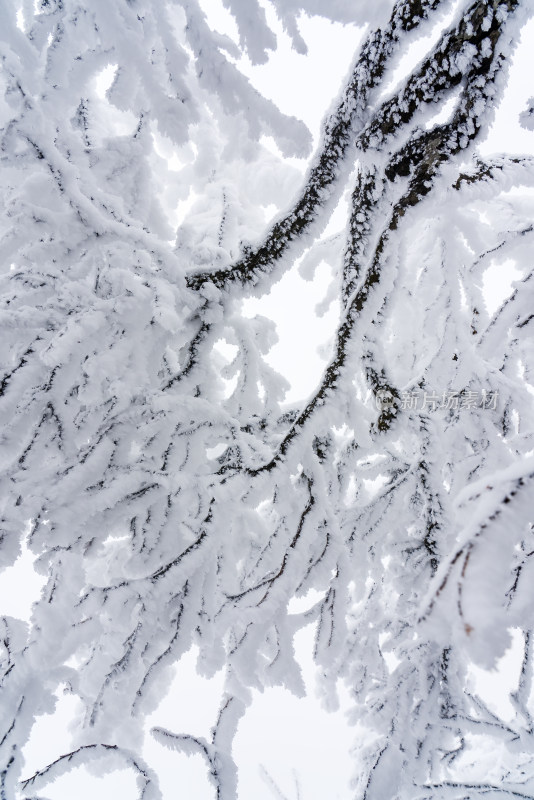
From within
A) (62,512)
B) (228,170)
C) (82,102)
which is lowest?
(62,512)

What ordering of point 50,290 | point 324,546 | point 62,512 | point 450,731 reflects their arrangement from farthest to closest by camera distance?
point 450,731, point 324,546, point 50,290, point 62,512

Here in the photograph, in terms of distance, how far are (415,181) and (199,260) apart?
1192 mm

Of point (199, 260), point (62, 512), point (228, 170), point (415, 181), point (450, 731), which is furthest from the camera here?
point (228, 170)

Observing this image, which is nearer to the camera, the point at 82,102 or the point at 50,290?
the point at 50,290

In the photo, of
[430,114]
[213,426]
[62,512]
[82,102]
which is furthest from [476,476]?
[82,102]

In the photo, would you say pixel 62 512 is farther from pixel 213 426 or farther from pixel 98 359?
pixel 213 426

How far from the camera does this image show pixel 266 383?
257 cm

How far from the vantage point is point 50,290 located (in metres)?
1.62

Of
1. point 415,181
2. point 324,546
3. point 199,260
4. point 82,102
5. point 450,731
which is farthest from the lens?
point 450,731

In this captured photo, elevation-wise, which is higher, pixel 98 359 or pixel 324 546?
pixel 98 359

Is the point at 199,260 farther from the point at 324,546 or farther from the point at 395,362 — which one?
the point at 395,362

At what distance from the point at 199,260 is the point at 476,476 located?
2.04 metres

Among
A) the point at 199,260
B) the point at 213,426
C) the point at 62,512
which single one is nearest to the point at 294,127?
the point at 199,260

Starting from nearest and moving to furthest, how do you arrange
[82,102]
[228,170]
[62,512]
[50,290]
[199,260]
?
[62,512], [50,290], [82,102], [199,260], [228,170]
